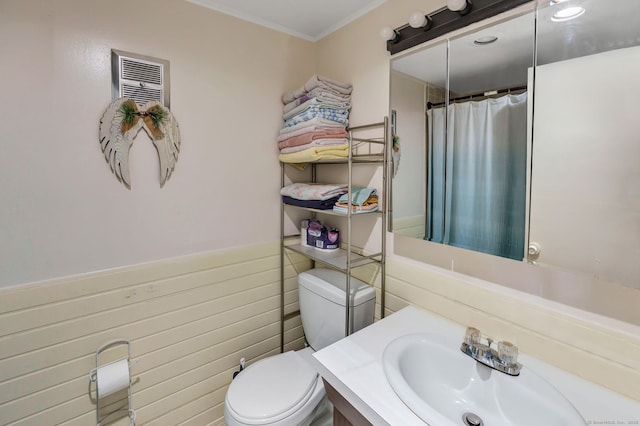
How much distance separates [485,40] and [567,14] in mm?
243

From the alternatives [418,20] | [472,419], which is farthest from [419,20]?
[472,419]

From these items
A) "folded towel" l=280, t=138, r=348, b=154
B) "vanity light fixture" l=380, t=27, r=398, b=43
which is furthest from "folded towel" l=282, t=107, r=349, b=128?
"vanity light fixture" l=380, t=27, r=398, b=43

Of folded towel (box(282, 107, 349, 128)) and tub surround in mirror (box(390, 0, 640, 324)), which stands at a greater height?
folded towel (box(282, 107, 349, 128))

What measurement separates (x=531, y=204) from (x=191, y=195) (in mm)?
1478

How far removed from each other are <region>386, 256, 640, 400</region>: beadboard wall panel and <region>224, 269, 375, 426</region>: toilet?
0.34 metres

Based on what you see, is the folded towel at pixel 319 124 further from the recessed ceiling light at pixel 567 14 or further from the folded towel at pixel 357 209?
the recessed ceiling light at pixel 567 14

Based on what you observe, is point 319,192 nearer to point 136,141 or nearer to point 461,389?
point 136,141

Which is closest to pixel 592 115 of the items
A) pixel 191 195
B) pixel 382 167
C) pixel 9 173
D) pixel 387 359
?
pixel 382 167

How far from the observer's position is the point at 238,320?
5.51 feet

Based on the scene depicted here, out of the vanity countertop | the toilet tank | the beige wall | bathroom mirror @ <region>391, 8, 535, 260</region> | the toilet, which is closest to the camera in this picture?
the vanity countertop

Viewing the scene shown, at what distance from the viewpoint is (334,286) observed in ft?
4.93

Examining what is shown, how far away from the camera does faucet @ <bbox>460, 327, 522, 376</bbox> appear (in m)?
0.89

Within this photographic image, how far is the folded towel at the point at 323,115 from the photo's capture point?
1.49 metres

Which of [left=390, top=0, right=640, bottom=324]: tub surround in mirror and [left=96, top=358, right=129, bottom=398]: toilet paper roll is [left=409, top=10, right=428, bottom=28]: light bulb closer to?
[left=390, top=0, right=640, bottom=324]: tub surround in mirror
